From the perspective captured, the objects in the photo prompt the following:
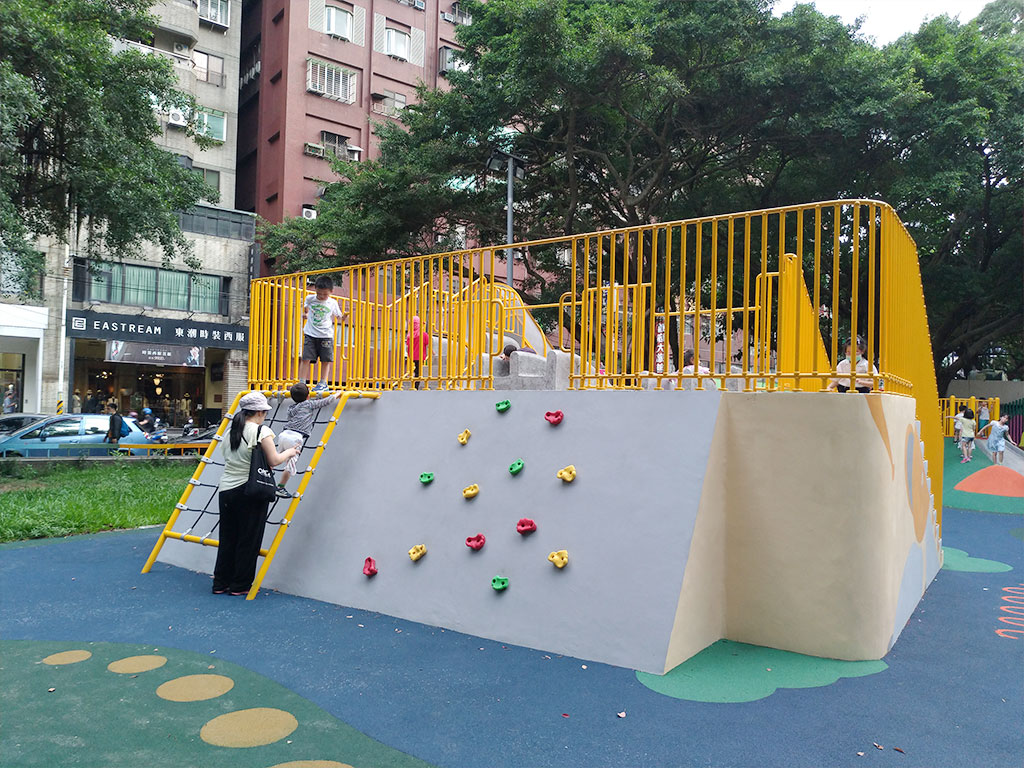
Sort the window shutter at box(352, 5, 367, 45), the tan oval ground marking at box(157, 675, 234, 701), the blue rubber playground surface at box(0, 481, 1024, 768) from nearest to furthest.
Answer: the blue rubber playground surface at box(0, 481, 1024, 768) < the tan oval ground marking at box(157, 675, 234, 701) < the window shutter at box(352, 5, 367, 45)

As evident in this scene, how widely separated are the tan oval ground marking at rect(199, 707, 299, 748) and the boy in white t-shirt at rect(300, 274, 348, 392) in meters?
4.06

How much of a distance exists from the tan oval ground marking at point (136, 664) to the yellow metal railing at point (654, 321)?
322cm

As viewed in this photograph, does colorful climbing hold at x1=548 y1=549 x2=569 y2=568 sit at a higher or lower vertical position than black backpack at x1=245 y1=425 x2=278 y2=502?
lower

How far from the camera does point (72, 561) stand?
742 centimetres

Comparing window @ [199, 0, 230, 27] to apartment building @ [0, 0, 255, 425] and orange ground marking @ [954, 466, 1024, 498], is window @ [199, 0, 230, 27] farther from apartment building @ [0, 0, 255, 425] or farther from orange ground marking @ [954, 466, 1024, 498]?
orange ground marking @ [954, 466, 1024, 498]


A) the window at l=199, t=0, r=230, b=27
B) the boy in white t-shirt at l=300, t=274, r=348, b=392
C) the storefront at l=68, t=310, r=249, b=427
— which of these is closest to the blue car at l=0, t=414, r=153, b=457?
the storefront at l=68, t=310, r=249, b=427

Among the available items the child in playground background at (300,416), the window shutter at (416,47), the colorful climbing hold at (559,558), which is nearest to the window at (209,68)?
the window shutter at (416,47)

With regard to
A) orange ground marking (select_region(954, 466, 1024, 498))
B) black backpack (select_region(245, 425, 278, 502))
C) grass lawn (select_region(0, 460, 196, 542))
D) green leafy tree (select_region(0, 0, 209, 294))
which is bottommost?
grass lawn (select_region(0, 460, 196, 542))

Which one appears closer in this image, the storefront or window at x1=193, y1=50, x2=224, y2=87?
the storefront

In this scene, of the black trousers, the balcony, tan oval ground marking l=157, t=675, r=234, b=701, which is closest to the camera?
tan oval ground marking l=157, t=675, r=234, b=701

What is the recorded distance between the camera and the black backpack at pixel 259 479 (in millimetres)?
6062

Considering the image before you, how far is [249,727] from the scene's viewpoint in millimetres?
3615

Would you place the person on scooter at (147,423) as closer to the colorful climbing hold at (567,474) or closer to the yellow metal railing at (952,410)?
the colorful climbing hold at (567,474)

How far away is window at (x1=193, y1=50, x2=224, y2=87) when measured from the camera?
3127 cm
